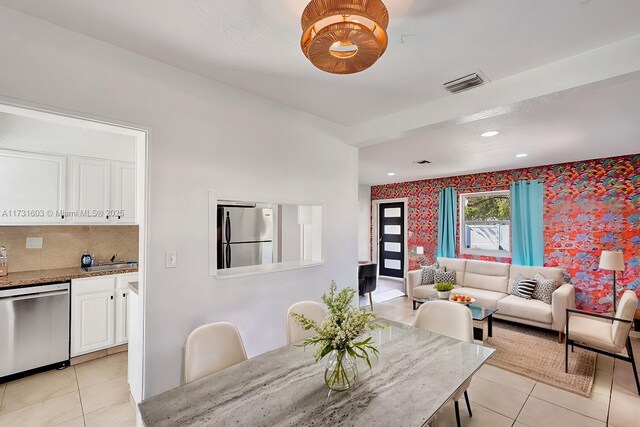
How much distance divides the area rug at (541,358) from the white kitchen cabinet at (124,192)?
15.2 ft

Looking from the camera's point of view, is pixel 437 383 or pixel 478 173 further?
pixel 478 173

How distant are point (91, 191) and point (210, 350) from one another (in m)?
2.90

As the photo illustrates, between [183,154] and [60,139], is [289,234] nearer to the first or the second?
[183,154]

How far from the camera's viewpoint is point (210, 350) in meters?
1.71

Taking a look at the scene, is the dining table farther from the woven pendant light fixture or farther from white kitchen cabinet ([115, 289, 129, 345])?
white kitchen cabinet ([115, 289, 129, 345])

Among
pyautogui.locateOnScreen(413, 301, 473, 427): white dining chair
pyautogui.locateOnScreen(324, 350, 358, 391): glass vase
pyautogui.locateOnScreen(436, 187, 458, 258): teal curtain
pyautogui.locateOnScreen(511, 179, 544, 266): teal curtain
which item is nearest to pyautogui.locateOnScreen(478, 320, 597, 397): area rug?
pyautogui.locateOnScreen(413, 301, 473, 427): white dining chair

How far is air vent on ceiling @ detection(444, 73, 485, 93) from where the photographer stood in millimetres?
2104

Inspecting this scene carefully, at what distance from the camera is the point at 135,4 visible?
144 cm

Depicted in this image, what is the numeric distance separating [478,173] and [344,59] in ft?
17.3

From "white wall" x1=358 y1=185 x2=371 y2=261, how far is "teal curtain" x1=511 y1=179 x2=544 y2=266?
3186 millimetres

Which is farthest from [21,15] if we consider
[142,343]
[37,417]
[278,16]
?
[37,417]

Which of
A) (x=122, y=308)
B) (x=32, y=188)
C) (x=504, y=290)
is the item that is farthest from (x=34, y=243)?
(x=504, y=290)

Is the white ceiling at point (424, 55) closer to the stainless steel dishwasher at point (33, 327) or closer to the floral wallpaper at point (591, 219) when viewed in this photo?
the floral wallpaper at point (591, 219)

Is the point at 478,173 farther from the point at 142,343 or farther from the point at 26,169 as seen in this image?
the point at 26,169
